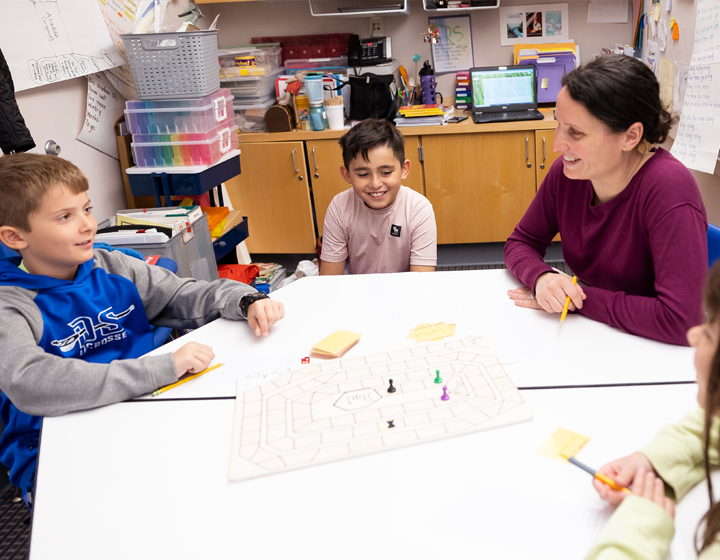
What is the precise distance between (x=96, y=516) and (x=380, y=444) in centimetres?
42

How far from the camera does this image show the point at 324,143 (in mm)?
3223

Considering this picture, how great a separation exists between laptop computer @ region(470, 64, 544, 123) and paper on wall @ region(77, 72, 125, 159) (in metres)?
1.81

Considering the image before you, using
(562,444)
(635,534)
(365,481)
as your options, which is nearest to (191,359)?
(365,481)

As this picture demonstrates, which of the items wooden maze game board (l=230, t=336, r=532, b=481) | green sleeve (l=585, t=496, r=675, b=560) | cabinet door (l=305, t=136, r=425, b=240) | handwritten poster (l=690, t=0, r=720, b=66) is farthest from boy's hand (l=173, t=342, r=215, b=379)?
cabinet door (l=305, t=136, r=425, b=240)

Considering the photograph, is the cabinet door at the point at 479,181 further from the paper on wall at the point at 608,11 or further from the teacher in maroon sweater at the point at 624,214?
the teacher in maroon sweater at the point at 624,214

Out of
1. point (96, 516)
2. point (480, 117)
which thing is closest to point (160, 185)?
point (480, 117)

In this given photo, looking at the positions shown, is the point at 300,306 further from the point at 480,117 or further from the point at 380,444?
the point at 480,117

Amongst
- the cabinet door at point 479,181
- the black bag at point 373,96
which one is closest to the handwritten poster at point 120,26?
the black bag at point 373,96

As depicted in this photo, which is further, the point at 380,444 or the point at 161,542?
the point at 380,444

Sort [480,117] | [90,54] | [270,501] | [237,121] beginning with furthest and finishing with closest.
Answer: [237,121] → [480,117] → [90,54] → [270,501]

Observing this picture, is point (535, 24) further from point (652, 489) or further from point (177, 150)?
point (652, 489)

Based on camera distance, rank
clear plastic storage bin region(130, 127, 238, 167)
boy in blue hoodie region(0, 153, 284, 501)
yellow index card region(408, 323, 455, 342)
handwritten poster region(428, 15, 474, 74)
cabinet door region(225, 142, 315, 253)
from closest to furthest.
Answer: boy in blue hoodie region(0, 153, 284, 501), yellow index card region(408, 323, 455, 342), clear plastic storage bin region(130, 127, 238, 167), cabinet door region(225, 142, 315, 253), handwritten poster region(428, 15, 474, 74)

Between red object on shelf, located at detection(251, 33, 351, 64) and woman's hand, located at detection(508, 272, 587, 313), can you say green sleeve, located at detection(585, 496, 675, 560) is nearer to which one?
woman's hand, located at detection(508, 272, 587, 313)

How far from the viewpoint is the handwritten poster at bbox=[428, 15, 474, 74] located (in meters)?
3.46
